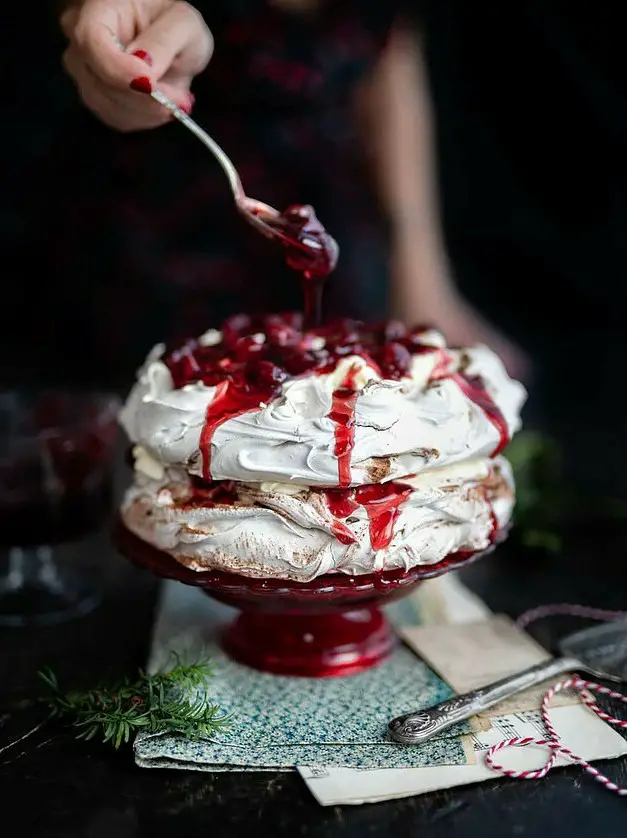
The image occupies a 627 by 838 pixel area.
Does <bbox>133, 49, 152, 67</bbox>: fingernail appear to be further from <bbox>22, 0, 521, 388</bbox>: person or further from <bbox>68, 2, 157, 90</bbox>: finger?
<bbox>22, 0, 521, 388</bbox>: person

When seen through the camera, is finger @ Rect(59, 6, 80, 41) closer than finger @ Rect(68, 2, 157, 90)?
No

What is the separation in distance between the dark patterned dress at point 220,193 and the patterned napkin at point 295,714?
4.93 ft

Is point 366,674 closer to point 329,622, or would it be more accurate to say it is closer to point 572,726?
point 329,622

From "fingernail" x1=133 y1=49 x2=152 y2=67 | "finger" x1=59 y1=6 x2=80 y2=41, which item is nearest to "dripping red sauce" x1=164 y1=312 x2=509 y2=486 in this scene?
"fingernail" x1=133 y1=49 x2=152 y2=67

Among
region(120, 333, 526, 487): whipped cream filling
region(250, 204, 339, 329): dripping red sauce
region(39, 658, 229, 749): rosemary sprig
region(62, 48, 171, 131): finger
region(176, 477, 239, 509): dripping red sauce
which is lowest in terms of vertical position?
region(39, 658, 229, 749): rosemary sprig

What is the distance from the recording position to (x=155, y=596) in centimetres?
197

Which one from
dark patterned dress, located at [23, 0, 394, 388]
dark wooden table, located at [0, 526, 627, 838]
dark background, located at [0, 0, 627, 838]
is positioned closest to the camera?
dark wooden table, located at [0, 526, 627, 838]

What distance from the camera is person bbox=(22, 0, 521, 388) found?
2.79 m

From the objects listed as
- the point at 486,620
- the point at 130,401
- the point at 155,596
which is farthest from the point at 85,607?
the point at 486,620

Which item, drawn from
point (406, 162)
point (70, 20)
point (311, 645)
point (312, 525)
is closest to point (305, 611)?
point (311, 645)

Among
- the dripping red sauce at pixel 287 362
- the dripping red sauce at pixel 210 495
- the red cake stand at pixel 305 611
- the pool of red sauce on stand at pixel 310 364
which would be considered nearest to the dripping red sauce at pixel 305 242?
the pool of red sauce on stand at pixel 310 364

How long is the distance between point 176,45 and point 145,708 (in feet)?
3.52

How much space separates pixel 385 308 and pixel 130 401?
5.49 feet

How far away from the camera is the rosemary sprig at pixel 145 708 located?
140 cm
